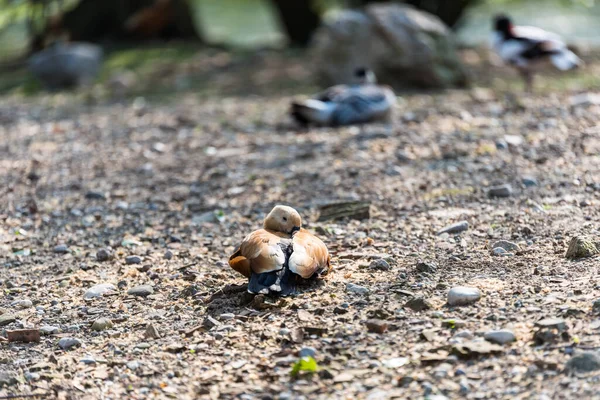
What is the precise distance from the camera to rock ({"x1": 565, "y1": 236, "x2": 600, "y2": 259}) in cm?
411

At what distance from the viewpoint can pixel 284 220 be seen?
13.6 feet

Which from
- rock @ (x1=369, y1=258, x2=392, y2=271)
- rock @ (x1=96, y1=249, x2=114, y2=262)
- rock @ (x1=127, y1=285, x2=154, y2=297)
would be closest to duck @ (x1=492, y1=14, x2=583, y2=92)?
rock @ (x1=369, y1=258, x2=392, y2=271)

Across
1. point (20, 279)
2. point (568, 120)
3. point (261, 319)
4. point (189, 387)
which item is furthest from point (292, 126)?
point (189, 387)

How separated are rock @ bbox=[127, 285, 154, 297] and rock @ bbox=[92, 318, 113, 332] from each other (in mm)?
346

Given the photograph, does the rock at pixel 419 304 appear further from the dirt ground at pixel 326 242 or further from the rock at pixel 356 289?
the rock at pixel 356 289

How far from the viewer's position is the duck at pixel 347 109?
7.64 metres

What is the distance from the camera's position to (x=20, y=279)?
4586 mm

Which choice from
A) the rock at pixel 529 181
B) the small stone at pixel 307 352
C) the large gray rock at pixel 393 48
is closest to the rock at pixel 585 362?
the small stone at pixel 307 352

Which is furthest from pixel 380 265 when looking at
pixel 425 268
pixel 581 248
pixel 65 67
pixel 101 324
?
pixel 65 67

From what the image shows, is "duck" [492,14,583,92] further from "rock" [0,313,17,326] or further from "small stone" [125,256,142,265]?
"rock" [0,313,17,326]

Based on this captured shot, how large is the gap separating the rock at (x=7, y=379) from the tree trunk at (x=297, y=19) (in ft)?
33.4

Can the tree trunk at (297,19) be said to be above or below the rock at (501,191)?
below

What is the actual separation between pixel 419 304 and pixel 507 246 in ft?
2.87

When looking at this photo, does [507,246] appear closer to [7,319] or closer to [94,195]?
[7,319]
